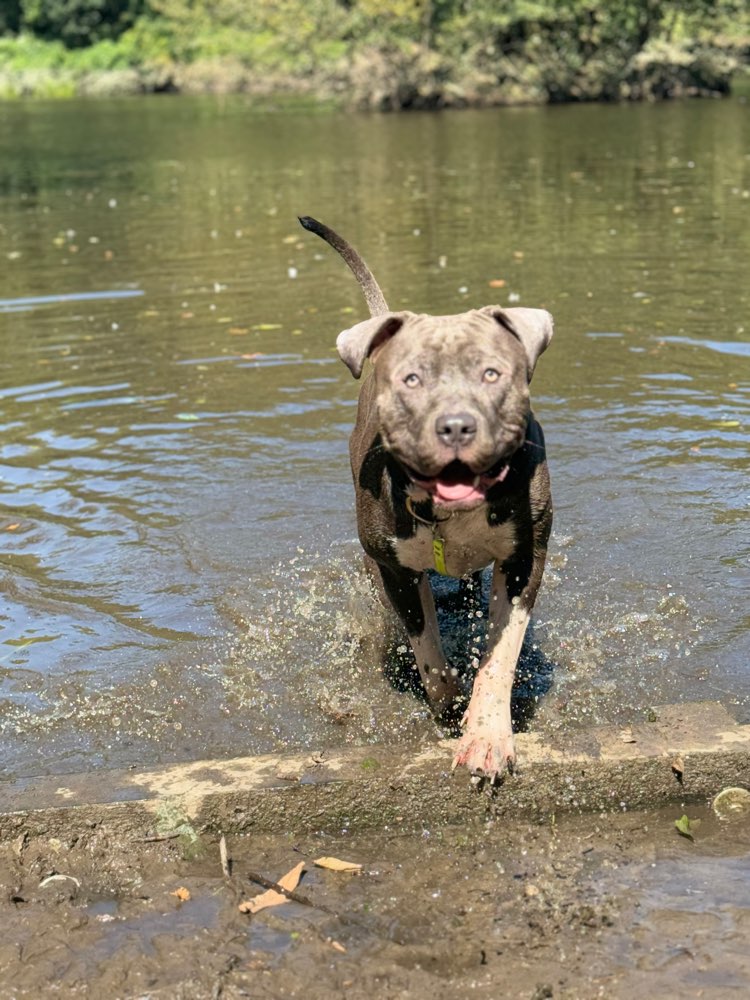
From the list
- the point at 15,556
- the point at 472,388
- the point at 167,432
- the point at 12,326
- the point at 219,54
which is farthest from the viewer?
the point at 219,54

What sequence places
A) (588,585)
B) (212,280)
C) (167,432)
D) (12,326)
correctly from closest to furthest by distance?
(588,585) < (167,432) < (12,326) < (212,280)

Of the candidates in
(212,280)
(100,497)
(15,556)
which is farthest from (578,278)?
(15,556)

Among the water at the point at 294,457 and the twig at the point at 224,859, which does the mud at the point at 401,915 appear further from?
the water at the point at 294,457

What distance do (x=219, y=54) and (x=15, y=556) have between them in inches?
2535

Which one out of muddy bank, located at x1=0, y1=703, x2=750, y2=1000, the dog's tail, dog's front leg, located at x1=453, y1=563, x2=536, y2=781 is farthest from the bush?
muddy bank, located at x1=0, y1=703, x2=750, y2=1000

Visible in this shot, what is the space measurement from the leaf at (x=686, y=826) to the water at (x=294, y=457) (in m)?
0.98

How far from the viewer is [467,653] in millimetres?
5746

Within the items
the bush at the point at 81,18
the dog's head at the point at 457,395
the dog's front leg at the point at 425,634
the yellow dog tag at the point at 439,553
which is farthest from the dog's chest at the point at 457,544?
the bush at the point at 81,18

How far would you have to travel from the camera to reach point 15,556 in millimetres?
6930

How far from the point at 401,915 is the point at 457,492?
54.3 inches

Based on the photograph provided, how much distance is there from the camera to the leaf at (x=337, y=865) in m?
3.88

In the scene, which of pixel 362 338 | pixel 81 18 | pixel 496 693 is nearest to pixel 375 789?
pixel 496 693

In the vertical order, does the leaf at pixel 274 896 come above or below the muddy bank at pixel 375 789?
below

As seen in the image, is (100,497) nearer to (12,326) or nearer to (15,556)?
(15,556)
